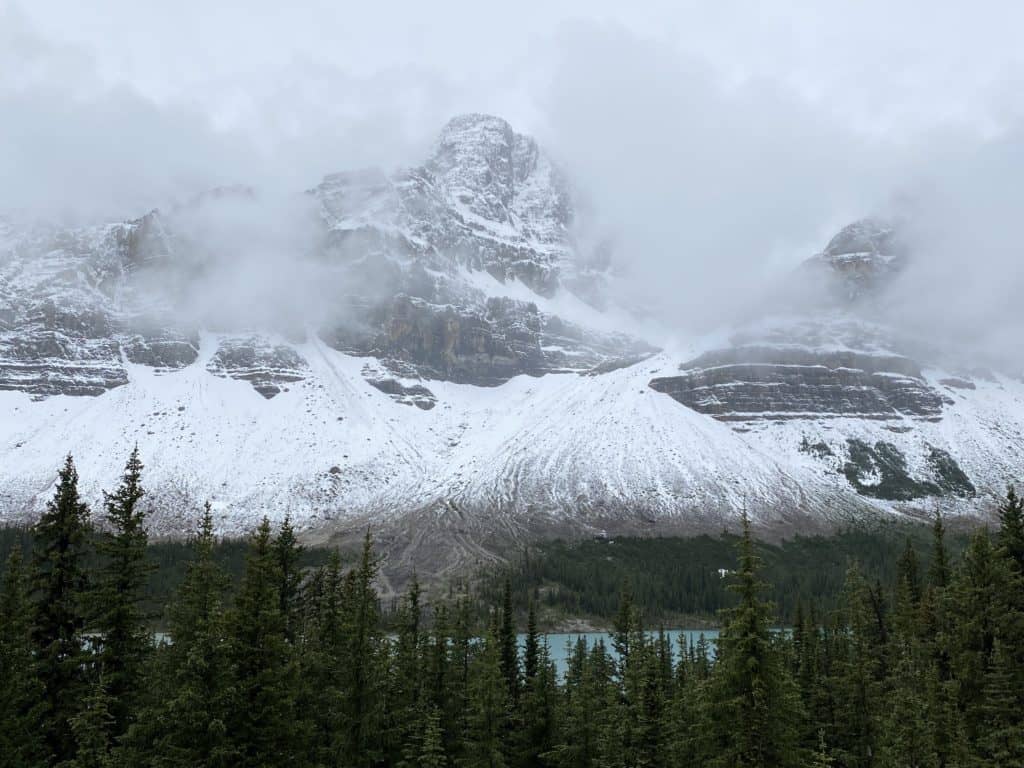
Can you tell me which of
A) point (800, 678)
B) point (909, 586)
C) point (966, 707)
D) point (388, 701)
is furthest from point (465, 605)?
point (909, 586)

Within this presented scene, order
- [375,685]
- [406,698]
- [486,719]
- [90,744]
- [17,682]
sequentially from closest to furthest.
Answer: [90,744] < [17,682] < [375,685] < [486,719] < [406,698]

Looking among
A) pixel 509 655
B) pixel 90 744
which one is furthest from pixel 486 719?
pixel 90 744

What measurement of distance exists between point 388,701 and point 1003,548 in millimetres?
26983

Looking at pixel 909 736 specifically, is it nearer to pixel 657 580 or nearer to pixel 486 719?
pixel 486 719

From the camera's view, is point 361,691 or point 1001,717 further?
point 361,691

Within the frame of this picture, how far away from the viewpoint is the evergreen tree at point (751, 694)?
68.4 feet

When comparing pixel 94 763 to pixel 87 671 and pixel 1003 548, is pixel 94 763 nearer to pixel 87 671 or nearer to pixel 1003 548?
pixel 87 671

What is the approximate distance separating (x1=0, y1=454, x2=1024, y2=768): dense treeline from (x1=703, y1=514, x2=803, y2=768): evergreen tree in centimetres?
6

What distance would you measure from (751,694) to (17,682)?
23.8 m

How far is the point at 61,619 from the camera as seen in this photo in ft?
94.4

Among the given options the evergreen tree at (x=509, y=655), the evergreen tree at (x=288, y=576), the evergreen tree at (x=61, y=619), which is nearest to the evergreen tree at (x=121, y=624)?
the evergreen tree at (x=61, y=619)

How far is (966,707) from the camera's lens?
95.5ft

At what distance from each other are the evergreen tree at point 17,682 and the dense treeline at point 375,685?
64mm

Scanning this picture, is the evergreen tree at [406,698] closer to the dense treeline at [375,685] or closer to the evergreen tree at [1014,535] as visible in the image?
the dense treeline at [375,685]
